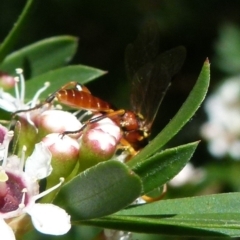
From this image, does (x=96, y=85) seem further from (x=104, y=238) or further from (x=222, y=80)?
(x=104, y=238)

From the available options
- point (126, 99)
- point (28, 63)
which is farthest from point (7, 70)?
point (126, 99)

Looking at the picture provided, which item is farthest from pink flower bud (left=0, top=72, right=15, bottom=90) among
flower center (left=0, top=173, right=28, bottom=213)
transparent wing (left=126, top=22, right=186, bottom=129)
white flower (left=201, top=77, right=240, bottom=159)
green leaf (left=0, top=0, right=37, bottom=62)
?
white flower (left=201, top=77, right=240, bottom=159)

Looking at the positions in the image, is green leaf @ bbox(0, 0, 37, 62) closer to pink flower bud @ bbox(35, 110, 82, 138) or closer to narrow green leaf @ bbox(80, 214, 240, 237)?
pink flower bud @ bbox(35, 110, 82, 138)

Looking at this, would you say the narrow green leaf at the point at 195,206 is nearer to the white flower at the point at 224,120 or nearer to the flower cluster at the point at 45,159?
the flower cluster at the point at 45,159

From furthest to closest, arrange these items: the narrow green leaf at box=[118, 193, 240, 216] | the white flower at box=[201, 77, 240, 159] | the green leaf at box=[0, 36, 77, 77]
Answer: the white flower at box=[201, 77, 240, 159] < the green leaf at box=[0, 36, 77, 77] < the narrow green leaf at box=[118, 193, 240, 216]

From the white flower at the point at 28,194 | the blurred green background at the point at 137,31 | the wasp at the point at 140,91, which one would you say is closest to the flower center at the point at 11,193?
the white flower at the point at 28,194
